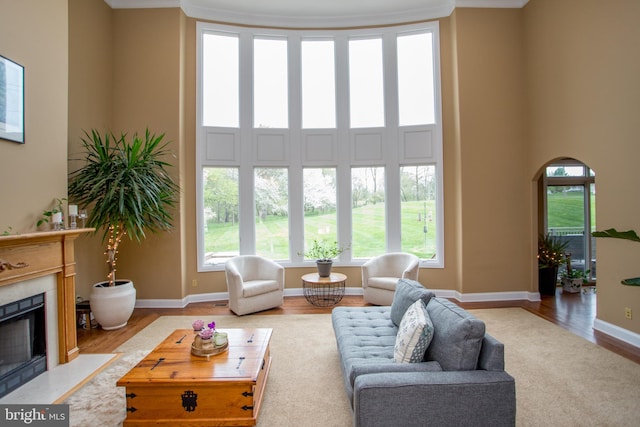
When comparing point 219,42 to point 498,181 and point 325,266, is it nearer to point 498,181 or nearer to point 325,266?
point 325,266

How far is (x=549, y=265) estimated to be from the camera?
18.4 ft

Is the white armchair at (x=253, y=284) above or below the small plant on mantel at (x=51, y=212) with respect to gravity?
below

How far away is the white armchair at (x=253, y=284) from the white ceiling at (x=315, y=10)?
414 cm

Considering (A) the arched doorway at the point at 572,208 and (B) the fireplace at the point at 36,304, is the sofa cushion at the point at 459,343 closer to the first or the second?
(B) the fireplace at the point at 36,304

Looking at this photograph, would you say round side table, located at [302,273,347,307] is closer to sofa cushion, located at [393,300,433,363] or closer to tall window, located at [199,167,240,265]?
tall window, located at [199,167,240,265]

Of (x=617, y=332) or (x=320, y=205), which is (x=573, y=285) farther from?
(x=320, y=205)

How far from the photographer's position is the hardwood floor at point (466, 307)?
3.60 m

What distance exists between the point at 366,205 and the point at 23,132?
4.63 meters

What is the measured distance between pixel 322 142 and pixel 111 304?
4014 millimetres

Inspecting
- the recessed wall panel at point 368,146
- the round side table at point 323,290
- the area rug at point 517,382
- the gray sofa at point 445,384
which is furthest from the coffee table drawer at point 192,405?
the recessed wall panel at point 368,146

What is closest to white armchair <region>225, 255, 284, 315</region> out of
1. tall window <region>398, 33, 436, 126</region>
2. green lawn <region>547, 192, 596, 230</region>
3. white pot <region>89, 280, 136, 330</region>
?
white pot <region>89, 280, 136, 330</region>

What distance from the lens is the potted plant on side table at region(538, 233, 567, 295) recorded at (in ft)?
18.3

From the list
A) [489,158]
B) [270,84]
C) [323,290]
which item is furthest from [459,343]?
[270,84]

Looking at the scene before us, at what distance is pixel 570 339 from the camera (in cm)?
363
